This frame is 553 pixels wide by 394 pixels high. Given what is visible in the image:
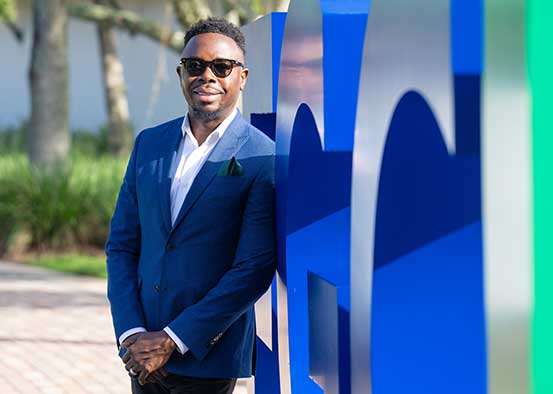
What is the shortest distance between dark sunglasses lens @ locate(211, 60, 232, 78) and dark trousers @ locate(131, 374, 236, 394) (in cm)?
110

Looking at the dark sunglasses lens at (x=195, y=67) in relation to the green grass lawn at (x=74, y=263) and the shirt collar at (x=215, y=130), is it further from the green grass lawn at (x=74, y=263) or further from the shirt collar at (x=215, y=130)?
the green grass lawn at (x=74, y=263)

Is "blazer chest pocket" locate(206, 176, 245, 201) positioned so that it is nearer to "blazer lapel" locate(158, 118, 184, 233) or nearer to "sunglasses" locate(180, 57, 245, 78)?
"blazer lapel" locate(158, 118, 184, 233)

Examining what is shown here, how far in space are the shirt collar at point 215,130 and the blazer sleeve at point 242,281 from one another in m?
0.20

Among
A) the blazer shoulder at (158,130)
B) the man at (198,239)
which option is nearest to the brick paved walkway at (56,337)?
the man at (198,239)

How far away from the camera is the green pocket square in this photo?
3.87 m

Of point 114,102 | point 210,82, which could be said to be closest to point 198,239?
point 210,82

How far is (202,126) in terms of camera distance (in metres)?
3.99

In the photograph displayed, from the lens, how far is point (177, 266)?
3889 mm

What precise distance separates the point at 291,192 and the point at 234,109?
1.30 feet

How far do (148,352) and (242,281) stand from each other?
41 centimetres

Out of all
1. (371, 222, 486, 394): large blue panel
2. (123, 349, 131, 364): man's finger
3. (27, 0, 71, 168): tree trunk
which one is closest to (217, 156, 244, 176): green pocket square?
(123, 349, 131, 364): man's finger

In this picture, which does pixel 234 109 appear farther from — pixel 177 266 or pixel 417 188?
pixel 417 188

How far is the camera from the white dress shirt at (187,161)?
3936mm

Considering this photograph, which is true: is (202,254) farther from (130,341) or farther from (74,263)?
(74,263)
